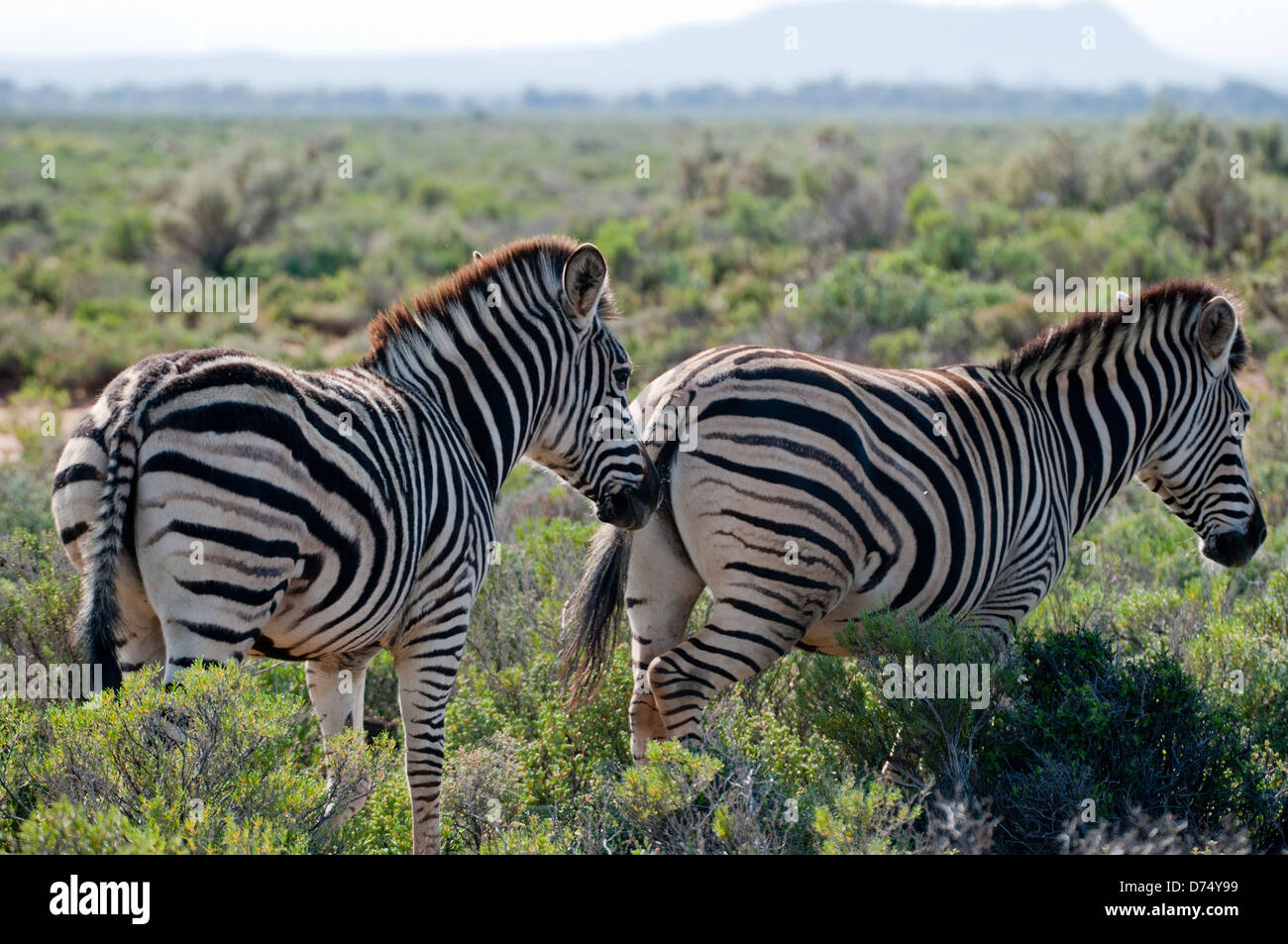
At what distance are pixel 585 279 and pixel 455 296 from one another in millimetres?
536

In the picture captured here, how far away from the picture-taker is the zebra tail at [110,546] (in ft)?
10.4

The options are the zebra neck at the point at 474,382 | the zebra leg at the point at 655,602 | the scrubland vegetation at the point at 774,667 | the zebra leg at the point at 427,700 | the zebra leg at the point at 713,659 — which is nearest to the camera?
the scrubland vegetation at the point at 774,667

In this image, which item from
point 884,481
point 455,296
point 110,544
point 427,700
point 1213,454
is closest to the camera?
point 110,544

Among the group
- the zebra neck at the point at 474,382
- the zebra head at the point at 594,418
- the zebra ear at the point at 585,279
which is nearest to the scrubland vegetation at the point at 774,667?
the zebra head at the point at 594,418

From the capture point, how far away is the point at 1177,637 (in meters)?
5.53

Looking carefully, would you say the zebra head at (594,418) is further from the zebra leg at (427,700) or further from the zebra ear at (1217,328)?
the zebra ear at (1217,328)

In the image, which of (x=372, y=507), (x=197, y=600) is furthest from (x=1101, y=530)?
(x=197, y=600)

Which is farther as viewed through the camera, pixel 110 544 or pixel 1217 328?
pixel 1217 328

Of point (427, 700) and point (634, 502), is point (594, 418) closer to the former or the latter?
point (634, 502)

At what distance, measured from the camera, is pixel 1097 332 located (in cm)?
517

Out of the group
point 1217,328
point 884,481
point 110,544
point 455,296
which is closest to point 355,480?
point 110,544

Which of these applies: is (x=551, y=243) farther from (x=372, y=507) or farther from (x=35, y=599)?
(x=35, y=599)

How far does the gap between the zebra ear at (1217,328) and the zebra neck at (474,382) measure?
3.14 m

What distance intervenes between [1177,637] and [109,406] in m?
4.92
